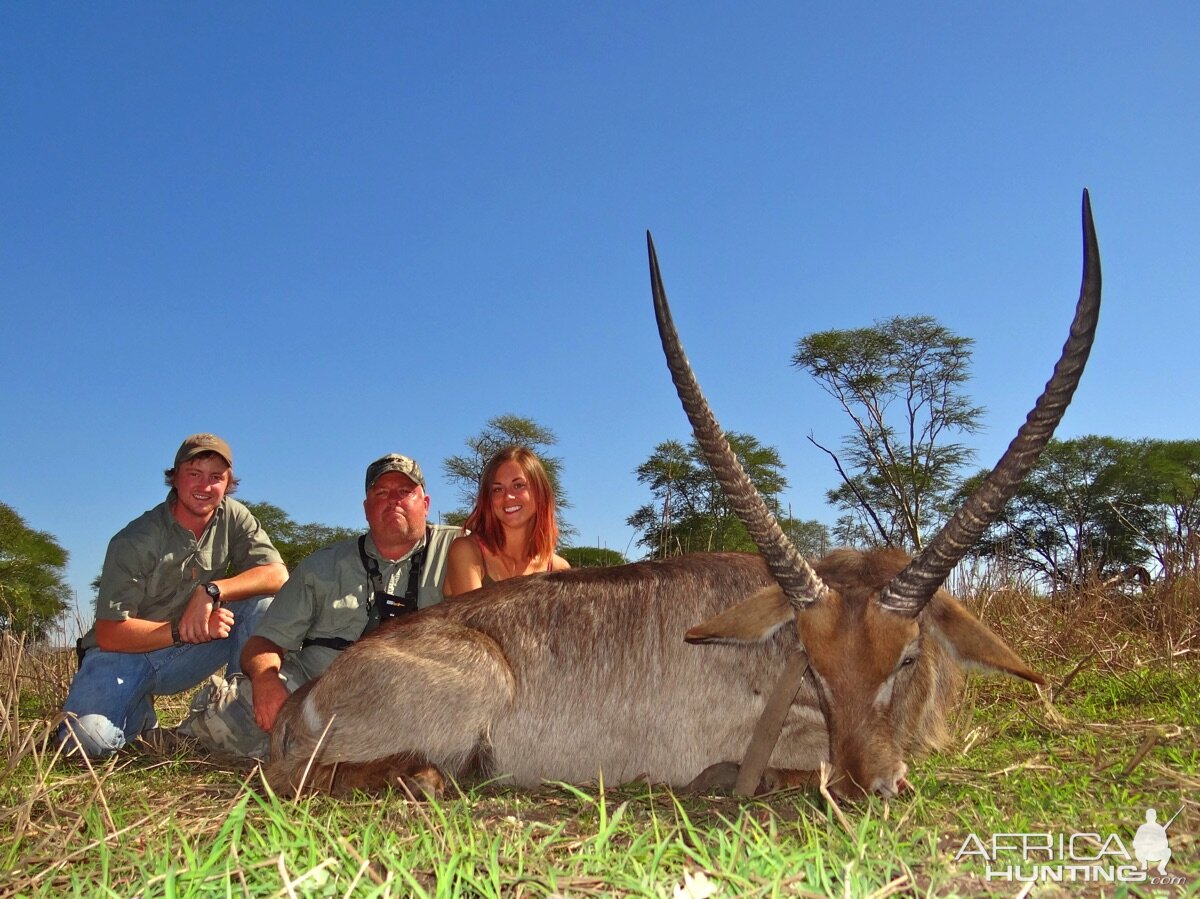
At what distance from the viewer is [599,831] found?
8.70ft

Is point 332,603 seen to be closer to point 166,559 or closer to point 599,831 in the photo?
point 166,559

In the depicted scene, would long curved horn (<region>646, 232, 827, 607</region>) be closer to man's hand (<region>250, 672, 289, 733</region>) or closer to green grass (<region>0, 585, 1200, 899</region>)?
green grass (<region>0, 585, 1200, 899</region>)

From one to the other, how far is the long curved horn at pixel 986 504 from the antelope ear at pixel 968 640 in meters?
0.30

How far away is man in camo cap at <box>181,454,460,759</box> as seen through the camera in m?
5.10

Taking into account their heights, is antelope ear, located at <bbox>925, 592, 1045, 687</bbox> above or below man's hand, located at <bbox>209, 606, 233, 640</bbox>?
above

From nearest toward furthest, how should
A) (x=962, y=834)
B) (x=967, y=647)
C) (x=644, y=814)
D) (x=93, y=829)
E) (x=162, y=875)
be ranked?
(x=162, y=875) < (x=962, y=834) < (x=93, y=829) < (x=644, y=814) < (x=967, y=647)

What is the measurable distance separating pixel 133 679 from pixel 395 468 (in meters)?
2.14

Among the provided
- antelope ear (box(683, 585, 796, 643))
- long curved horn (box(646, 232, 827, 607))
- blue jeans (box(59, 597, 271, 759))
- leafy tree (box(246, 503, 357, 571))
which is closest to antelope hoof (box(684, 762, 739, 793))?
antelope ear (box(683, 585, 796, 643))

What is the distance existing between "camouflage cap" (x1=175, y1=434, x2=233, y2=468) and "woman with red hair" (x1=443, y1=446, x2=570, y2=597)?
1622mm

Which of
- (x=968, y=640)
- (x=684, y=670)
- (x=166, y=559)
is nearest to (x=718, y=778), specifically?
(x=684, y=670)

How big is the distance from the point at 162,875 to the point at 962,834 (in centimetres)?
218

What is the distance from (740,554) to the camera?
471 cm

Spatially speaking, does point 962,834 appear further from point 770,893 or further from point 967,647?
point 967,647

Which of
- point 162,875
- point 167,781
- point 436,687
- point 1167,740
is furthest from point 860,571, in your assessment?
point 167,781
